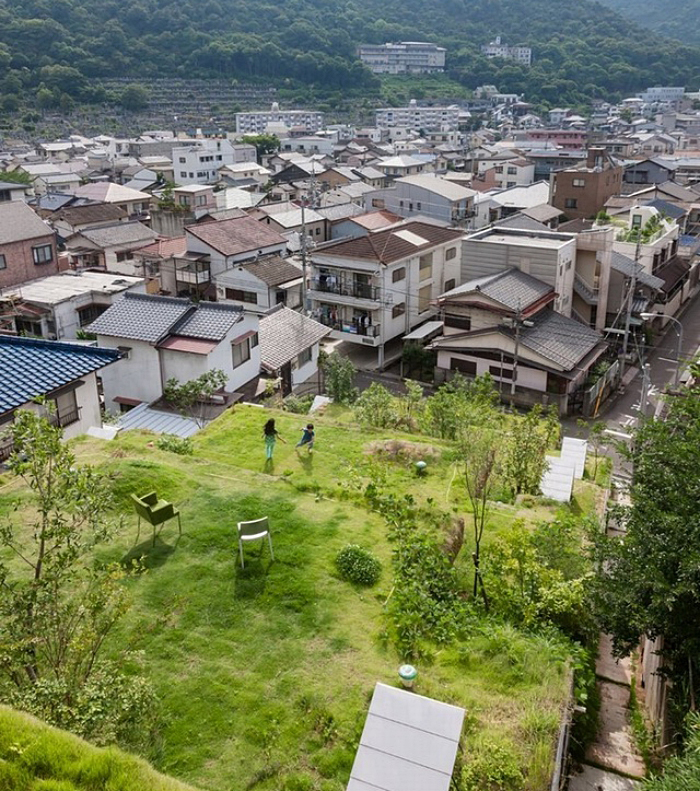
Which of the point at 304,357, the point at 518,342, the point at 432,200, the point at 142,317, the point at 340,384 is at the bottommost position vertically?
the point at 340,384

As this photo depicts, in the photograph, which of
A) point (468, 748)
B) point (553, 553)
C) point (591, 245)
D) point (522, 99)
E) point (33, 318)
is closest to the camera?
point (468, 748)

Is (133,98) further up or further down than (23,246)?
further up

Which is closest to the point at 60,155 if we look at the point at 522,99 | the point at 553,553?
the point at 553,553

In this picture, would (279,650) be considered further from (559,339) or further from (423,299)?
(423,299)

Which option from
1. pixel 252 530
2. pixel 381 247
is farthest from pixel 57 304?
pixel 252 530

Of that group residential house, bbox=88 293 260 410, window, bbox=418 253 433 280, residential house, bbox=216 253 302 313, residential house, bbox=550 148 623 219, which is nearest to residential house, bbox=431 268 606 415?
window, bbox=418 253 433 280

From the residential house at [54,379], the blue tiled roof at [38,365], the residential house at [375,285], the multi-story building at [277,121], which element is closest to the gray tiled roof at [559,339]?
the residential house at [375,285]

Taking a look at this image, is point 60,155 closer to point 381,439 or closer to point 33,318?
point 33,318

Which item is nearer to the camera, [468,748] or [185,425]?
[468,748]
